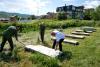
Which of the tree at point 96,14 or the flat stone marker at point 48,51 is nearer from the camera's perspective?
the flat stone marker at point 48,51

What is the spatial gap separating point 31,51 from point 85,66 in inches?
145

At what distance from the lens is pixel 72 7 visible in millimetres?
105375

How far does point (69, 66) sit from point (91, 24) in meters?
20.2

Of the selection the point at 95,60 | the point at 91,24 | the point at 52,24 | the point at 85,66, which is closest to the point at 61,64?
the point at 85,66

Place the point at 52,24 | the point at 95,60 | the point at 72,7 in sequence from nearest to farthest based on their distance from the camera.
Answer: the point at 95,60 < the point at 52,24 < the point at 72,7

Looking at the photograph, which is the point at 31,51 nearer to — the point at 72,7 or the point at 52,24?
the point at 52,24

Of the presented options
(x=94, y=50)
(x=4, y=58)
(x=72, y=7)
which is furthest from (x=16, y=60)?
(x=72, y=7)

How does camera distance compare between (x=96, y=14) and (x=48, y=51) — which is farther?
(x=96, y=14)

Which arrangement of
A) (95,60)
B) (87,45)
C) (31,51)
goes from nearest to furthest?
1. (95,60)
2. (31,51)
3. (87,45)

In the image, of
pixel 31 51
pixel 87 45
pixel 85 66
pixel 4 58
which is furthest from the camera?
pixel 87 45

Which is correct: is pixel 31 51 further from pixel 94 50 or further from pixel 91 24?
pixel 91 24

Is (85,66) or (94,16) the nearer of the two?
(85,66)

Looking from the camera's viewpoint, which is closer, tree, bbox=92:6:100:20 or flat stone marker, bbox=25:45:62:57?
flat stone marker, bbox=25:45:62:57

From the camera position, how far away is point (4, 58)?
10.5m
